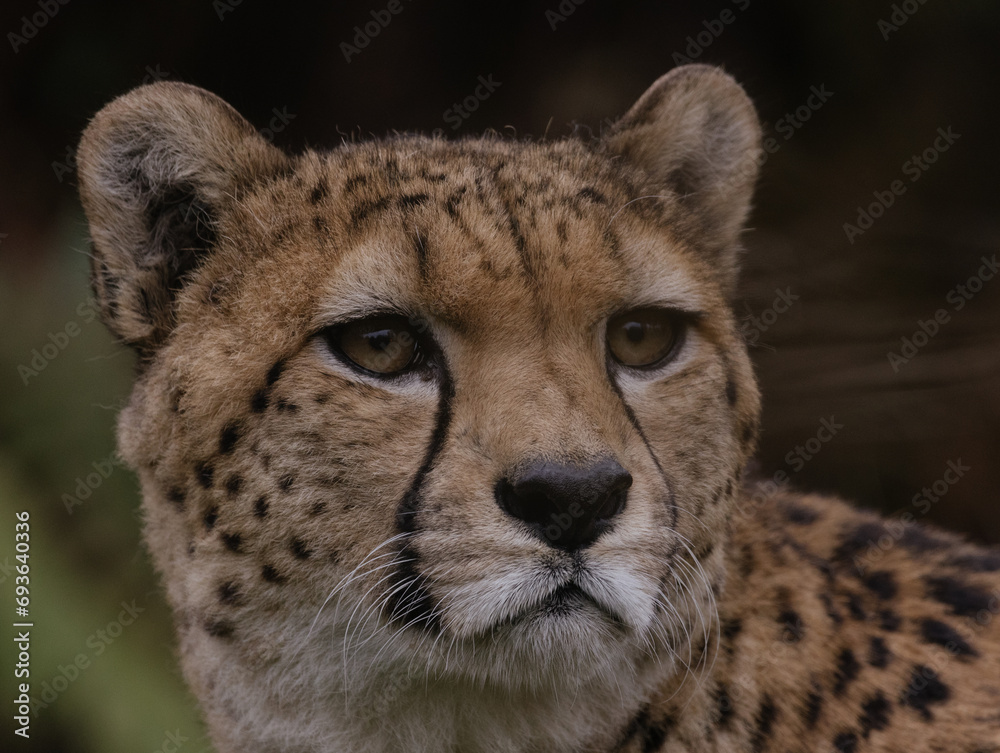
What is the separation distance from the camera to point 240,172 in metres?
2.61

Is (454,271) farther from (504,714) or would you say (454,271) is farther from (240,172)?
(504,714)

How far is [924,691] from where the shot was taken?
8.20 feet

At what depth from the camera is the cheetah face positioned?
2.00 meters

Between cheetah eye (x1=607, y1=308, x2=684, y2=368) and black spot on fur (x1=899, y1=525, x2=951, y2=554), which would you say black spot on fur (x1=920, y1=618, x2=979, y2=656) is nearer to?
black spot on fur (x1=899, y1=525, x2=951, y2=554)

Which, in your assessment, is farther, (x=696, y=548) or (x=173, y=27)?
(x=173, y=27)

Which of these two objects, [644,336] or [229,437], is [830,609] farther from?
[229,437]

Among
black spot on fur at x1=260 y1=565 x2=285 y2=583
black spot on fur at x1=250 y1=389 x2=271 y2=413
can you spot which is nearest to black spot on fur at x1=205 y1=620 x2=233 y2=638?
black spot on fur at x1=260 y1=565 x2=285 y2=583

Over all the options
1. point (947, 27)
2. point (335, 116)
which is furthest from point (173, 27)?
point (947, 27)

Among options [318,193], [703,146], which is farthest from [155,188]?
[703,146]

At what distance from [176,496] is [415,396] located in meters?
0.67

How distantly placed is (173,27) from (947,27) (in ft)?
14.2

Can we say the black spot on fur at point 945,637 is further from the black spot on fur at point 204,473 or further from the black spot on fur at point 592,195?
the black spot on fur at point 204,473

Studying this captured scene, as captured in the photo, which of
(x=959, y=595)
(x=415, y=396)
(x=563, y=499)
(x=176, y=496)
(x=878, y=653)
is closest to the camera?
(x=563, y=499)

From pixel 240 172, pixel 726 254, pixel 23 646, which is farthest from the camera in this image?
pixel 23 646
